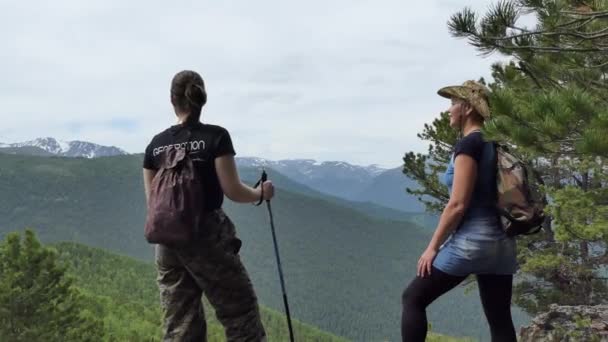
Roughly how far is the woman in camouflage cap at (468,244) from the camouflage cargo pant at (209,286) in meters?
1.03

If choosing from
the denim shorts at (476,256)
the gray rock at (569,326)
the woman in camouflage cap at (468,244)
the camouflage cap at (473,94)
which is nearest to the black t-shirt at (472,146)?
the woman in camouflage cap at (468,244)

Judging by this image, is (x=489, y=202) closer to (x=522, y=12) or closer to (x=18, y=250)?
(x=522, y=12)

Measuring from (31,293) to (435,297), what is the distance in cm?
2530

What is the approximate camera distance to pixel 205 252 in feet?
11.5

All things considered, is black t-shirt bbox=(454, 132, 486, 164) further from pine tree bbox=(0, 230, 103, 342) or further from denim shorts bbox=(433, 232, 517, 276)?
pine tree bbox=(0, 230, 103, 342)

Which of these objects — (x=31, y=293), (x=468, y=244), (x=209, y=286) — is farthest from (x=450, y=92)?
(x=31, y=293)

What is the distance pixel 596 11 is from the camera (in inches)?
196

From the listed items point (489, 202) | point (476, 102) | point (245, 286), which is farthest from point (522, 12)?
point (245, 286)

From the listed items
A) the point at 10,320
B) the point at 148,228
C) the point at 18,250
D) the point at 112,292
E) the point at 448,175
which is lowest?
the point at 112,292

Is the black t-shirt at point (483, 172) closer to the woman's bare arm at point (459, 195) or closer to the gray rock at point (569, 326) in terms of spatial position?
the woman's bare arm at point (459, 195)

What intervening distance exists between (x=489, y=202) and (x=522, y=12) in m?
3.34

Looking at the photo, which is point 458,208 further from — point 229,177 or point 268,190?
point 229,177

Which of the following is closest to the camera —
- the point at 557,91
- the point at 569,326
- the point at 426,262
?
the point at 426,262

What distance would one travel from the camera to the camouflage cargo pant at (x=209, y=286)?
138 inches
